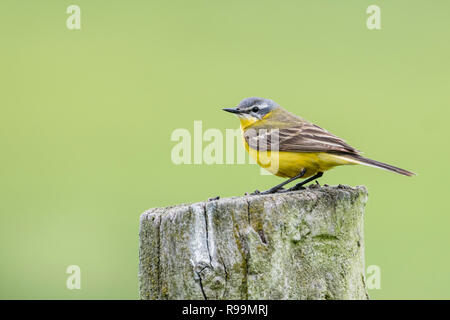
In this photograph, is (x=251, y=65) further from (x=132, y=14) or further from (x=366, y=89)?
(x=132, y=14)

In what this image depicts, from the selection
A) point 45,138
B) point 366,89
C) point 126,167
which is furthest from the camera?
point 366,89

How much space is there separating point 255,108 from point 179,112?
4.95 metres

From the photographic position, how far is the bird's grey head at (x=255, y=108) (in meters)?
7.81

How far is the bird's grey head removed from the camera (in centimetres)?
781

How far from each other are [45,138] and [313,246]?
28.0 feet

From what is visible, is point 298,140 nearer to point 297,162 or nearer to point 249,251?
point 297,162

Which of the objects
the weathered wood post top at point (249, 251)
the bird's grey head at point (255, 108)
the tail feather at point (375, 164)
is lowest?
the weathered wood post top at point (249, 251)

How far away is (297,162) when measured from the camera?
21.0 ft

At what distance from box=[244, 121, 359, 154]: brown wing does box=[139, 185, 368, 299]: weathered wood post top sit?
179cm

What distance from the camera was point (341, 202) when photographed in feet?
15.1

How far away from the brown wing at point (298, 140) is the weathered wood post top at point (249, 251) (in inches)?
70.6
